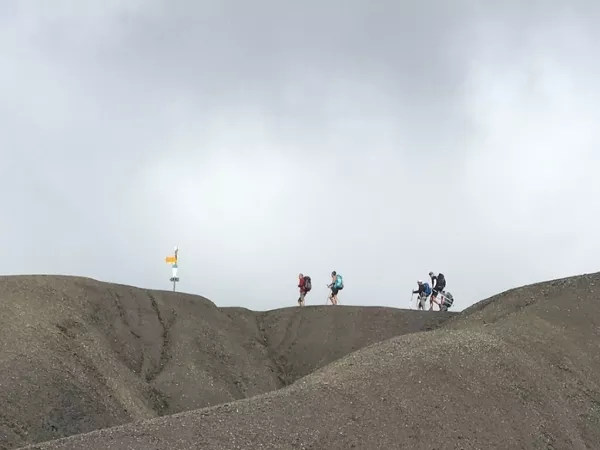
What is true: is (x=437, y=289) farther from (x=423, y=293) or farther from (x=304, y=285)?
(x=304, y=285)

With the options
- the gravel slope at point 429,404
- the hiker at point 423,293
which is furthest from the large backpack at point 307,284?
the gravel slope at point 429,404

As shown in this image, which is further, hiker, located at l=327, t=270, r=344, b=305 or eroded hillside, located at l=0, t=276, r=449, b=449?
hiker, located at l=327, t=270, r=344, b=305

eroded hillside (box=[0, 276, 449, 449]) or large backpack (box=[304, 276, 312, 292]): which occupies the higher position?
large backpack (box=[304, 276, 312, 292])

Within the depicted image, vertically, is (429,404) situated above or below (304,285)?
below

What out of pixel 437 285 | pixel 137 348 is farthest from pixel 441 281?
pixel 137 348

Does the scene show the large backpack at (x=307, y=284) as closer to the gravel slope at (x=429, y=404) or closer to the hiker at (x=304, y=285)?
the hiker at (x=304, y=285)

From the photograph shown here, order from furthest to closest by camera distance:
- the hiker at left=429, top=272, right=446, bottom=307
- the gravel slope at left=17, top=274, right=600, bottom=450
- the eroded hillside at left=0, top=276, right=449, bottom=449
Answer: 1. the hiker at left=429, top=272, right=446, bottom=307
2. the eroded hillside at left=0, top=276, right=449, bottom=449
3. the gravel slope at left=17, top=274, right=600, bottom=450

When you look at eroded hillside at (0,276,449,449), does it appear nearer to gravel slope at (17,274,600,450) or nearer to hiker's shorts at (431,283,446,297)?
hiker's shorts at (431,283,446,297)

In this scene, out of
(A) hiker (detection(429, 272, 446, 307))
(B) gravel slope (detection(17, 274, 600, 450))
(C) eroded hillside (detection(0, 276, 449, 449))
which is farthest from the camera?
(A) hiker (detection(429, 272, 446, 307))

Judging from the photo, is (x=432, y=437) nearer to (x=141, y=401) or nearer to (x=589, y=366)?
(x=589, y=366)

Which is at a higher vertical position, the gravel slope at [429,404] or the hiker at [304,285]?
the hiker at [304,285]

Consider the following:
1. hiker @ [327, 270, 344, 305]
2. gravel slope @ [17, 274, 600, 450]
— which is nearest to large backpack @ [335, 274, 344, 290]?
hiker @ [327, 270, 344, 305]

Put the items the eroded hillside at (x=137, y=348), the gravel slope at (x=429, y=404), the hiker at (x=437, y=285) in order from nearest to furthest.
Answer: the gravel slope at (x=429, y=404)
the eroded hillside at (x=137, y=348)
the hiker at (x=437, y=285)

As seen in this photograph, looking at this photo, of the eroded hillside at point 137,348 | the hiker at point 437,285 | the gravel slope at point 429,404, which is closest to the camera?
the gravel slope at point 429,404
